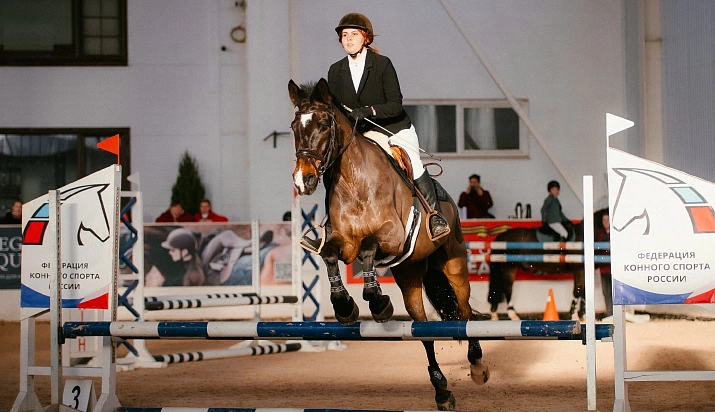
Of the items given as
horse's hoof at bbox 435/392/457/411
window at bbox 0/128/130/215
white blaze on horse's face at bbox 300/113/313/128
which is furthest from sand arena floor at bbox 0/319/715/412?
window at bbox 0/128/130/215

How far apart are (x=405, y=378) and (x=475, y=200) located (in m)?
6.34

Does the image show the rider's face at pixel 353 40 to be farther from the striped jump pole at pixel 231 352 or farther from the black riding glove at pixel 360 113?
the striped jump pole at pixel 231 352

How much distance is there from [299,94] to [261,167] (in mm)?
9697

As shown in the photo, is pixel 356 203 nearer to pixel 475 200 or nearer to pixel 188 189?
pixel 475 200

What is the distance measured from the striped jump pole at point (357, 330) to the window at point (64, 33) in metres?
11.0

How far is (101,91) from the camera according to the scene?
15016 mm

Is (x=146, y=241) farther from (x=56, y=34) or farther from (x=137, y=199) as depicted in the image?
(x=56, y=34)

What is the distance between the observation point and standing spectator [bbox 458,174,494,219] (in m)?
13.5

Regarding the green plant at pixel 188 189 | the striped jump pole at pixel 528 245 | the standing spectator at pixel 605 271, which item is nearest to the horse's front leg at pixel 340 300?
the striped jump pole at pixel 528 245

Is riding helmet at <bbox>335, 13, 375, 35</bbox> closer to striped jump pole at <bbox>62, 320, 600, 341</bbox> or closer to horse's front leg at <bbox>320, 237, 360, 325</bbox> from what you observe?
horse's front leg at <bbox>320, 237, 360, 325</bbox>

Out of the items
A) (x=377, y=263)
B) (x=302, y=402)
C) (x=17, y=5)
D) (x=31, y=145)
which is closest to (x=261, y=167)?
(x=31, y=145)

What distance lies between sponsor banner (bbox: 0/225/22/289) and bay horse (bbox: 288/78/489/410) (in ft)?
27.2

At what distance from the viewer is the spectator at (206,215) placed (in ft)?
44.5

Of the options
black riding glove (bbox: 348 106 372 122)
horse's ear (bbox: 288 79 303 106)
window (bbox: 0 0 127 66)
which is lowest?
black riding glove (bbox: 348 106 372 122)
